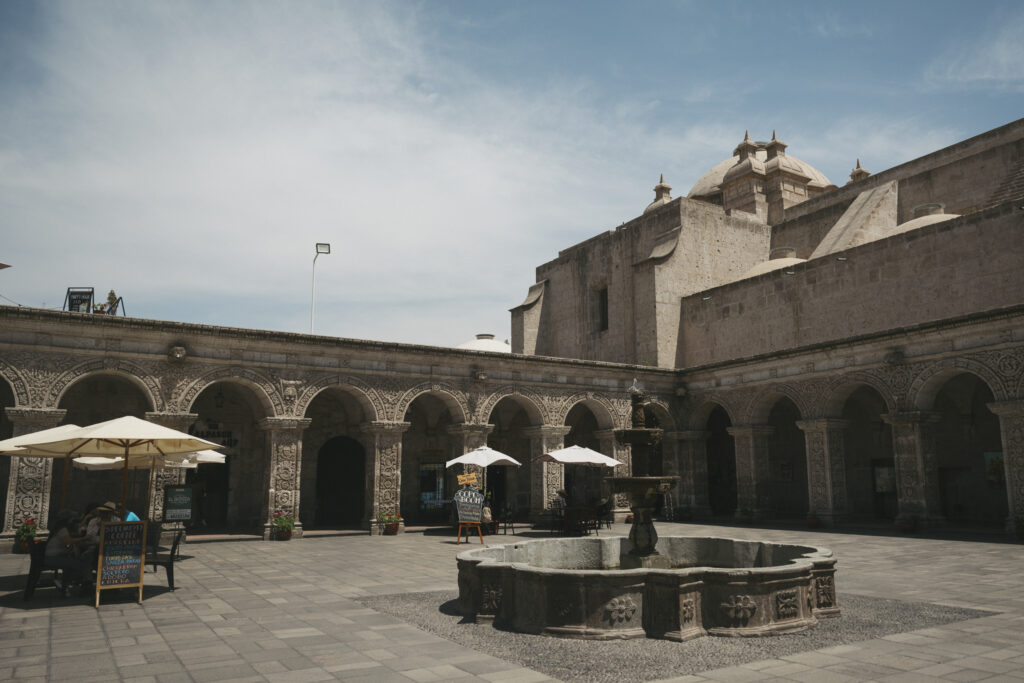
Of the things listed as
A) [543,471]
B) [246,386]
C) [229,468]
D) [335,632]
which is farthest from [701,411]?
[335,632]

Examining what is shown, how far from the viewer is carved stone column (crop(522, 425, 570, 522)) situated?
Result: 2159 centimetres

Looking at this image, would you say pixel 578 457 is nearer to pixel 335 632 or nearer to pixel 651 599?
pixel 651 599

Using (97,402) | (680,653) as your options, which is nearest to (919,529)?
(680,653)

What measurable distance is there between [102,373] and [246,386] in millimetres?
3226

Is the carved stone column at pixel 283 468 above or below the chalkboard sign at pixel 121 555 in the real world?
above

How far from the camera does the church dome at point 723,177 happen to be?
3528 cm

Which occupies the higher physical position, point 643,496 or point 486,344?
point 486,344

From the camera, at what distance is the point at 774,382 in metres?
21.6

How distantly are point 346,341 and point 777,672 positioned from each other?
48.1 ft

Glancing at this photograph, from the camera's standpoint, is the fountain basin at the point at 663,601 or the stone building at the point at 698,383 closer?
the fountain basin at the point at 663,601

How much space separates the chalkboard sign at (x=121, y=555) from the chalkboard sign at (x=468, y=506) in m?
7.95

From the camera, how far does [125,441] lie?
35.1ft

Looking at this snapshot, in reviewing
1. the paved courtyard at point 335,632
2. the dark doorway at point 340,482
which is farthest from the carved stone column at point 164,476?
the dark doorway at point 340,482

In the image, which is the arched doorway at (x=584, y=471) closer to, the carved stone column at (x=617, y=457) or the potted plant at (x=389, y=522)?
the carved stone column at (x=617, y=457)
